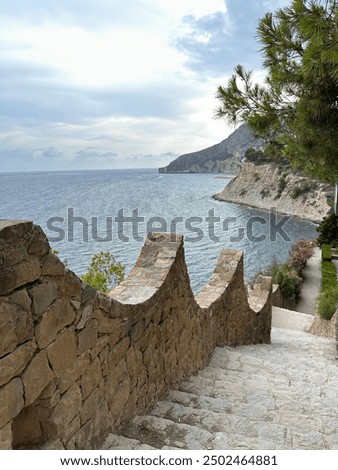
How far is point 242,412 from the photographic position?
3.48 metres

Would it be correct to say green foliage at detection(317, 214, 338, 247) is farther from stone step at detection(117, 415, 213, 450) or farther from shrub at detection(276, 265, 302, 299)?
stone step at detection(117, 415, 213, 450)

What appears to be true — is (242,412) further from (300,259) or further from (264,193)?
(264,193)

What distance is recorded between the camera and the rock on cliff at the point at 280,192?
168 feet

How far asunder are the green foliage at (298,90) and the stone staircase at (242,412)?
2.97 metres

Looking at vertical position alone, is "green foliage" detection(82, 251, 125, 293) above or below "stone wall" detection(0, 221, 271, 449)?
below

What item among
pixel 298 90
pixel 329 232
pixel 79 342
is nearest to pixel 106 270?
pixel 298 90

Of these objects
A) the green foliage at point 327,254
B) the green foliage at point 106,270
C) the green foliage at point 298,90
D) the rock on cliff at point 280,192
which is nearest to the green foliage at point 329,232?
the green foliage at point 327,254

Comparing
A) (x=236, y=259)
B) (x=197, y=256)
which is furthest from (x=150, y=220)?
(x=236, y=259)

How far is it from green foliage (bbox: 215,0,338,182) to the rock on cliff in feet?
145


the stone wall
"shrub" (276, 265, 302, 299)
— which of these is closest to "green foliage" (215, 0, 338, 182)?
the stone wall

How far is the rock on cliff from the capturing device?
168 ft

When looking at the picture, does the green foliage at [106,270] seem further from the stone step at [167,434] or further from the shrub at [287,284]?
the shrub at [287,284]

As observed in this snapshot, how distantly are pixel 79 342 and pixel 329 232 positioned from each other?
29.3 m

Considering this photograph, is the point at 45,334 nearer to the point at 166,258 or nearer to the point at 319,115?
the point at 166,258
